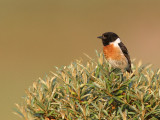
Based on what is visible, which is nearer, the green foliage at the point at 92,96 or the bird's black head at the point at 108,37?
the green foliage at the point at 92,96

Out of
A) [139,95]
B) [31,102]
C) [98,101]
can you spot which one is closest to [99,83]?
Result: [98,101]

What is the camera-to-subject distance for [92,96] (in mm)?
2670

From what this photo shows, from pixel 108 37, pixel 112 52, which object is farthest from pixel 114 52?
pixel 108 37

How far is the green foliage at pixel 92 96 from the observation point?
2527 mm

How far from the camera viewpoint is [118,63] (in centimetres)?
507

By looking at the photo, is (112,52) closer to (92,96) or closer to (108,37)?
(108,37)

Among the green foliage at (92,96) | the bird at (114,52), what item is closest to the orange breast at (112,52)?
the bird at (114,52)

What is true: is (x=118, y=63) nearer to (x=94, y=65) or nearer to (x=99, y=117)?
(x=94, y=65)

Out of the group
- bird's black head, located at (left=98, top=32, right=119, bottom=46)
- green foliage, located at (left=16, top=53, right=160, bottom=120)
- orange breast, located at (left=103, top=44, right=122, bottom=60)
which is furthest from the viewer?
orange breast, located at (left=103, top=44, right=122, bottom=60)

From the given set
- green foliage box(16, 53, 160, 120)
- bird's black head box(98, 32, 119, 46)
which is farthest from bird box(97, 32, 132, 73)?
green foliage box(16, 53, 160, 120)

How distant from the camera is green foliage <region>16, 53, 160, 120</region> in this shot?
253cm

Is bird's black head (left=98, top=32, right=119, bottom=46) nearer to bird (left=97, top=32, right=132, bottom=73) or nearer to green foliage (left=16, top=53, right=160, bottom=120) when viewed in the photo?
bird (left=97, top=32, right=132, bottom=73)

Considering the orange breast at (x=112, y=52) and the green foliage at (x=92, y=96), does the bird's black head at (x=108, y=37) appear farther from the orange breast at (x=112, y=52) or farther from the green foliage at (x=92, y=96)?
the green foliage at (x=92, y=96)

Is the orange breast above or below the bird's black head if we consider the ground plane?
below
